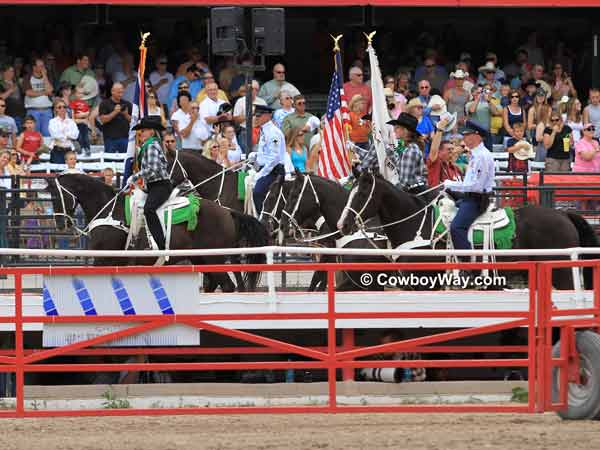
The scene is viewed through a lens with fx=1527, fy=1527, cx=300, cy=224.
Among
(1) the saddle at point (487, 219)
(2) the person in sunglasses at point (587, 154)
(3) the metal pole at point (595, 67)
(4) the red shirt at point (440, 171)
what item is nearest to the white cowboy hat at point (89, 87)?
(4) the red shirt at point (440, 171)

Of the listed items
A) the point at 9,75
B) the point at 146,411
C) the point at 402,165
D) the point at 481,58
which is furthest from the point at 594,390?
the point at 481,58

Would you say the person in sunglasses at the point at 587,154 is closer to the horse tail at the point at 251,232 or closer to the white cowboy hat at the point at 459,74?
the white cowboy hat at the point at 459,74

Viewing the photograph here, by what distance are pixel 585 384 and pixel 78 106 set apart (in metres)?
12.9

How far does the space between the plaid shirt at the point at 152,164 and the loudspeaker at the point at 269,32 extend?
8.63ft

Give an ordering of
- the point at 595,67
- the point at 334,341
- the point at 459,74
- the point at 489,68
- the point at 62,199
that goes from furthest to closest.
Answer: the point at 595,67 < the point at 489,68 < the point at 459,74 < the point at 62,199 < the point at 334,341

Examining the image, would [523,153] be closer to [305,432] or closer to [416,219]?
[416,219]

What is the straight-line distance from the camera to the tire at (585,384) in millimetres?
12023

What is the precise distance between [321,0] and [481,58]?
13.3 ft

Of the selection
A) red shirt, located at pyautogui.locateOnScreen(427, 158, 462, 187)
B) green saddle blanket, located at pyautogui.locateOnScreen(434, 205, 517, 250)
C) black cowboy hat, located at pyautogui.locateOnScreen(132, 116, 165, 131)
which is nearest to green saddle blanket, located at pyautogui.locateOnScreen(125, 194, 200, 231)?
black cowboy hat, located at pyautogui.locateOnScreen(132, 116, 165, 131)

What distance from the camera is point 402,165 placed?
1795 cm

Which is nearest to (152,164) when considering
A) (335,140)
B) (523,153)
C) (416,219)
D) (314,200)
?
(314,200)

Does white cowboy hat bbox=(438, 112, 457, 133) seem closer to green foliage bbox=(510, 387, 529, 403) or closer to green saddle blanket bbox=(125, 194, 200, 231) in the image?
green saddle blanket bbox=(125, 194, 200, 231)

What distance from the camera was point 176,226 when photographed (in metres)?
17.2

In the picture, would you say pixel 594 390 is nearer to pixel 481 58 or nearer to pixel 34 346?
pixel 34 346
